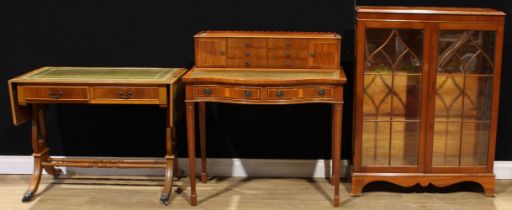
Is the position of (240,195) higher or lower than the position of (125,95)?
lower

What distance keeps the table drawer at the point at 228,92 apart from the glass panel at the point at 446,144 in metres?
1.16

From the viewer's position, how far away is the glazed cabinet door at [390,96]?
3773mm

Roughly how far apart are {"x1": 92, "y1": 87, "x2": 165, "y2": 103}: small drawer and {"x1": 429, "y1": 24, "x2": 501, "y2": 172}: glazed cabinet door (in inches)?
64.0

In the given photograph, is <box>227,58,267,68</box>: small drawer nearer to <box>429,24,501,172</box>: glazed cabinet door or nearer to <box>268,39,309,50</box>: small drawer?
<box>268,39,309,50</box>: small drawer

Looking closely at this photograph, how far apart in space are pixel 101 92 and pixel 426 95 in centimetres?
190

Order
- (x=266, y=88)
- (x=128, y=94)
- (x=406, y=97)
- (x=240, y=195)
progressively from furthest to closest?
(x=240, y=195) < (x=406, y=97) < (x=128, y=94) < (x=266, y=88)

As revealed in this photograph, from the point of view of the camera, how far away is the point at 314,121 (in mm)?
4320

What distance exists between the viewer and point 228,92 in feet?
11.9

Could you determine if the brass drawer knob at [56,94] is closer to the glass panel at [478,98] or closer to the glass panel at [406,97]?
the glass panel at [406,97]

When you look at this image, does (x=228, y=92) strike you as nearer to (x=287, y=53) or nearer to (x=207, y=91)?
(x=207, y=91)

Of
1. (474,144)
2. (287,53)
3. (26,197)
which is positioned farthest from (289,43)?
(26,197)

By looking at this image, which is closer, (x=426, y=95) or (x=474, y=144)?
(x=426, y=95)

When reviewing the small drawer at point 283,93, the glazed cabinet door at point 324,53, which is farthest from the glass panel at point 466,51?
the small drawer at point 283,93

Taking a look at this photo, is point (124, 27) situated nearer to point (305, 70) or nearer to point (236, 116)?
point (236, 116)
